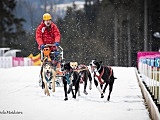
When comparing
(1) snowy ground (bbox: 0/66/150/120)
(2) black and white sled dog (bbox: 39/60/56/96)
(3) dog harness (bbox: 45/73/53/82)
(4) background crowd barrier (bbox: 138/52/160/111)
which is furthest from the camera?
(3) dog harness (bbox: 45/73/53/82)

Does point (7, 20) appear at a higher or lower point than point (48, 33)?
higher

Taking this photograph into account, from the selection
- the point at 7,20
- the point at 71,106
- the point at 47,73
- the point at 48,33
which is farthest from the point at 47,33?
the point at 7,20

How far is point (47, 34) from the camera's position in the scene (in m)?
15.3

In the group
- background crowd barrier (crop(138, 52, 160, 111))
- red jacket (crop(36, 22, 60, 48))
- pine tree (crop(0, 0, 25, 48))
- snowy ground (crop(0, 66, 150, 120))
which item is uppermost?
pine tree (crop(0, 0, 25, 48))

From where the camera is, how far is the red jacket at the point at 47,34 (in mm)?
15086

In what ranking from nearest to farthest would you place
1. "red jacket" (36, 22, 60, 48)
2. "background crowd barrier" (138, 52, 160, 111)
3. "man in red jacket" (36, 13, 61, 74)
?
"background crowd barrier" (138, 52, 160, 111) → "man in red jacket" (36, 13, 61, 74) → "red jacket" (36, 22, 60, 48)

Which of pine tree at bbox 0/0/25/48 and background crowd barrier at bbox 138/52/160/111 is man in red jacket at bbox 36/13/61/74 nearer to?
background crowd barrier at bbox 138/52/160/111

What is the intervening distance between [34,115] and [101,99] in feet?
10.9

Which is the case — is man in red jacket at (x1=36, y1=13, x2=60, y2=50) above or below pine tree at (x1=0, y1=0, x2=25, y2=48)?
below


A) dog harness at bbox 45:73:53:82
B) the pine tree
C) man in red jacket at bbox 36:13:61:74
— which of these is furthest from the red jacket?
the pine tree

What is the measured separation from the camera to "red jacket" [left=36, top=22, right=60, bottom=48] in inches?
594

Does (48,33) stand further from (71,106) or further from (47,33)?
(71,106)

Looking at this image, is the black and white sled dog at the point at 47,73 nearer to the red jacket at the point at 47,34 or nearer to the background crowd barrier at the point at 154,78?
the red jacket at the point at 47,34

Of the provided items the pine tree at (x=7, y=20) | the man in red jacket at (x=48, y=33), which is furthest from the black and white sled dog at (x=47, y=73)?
the pine tree at (x=7, y=20)
